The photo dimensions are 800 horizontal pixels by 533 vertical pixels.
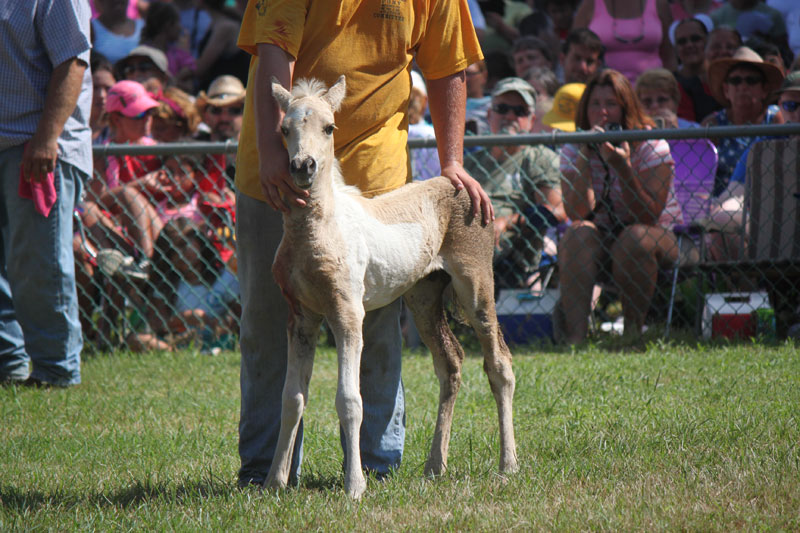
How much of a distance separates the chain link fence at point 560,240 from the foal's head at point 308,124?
10.5 ft

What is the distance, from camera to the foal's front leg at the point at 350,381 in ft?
10.5

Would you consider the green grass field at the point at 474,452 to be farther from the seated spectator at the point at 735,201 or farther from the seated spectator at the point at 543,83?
the seated spectator at the point at 543,83

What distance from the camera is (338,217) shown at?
325 cm

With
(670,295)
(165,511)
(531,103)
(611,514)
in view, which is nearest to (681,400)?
(611,514)

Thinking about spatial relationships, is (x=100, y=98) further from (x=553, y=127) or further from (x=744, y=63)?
(x=744, y=63)

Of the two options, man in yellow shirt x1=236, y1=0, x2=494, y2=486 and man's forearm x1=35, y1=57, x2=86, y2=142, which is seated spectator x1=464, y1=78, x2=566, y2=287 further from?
man in yellow shirt x1=236, y1=0, x2=494, y2=486

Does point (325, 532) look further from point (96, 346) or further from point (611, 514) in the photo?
point (96, 346)

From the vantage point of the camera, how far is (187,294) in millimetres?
7191

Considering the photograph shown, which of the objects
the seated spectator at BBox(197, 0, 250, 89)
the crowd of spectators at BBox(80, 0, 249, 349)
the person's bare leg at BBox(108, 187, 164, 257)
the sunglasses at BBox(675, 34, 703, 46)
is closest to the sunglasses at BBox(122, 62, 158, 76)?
the crowd of spectators at BBox(80, 0, 249, 349)

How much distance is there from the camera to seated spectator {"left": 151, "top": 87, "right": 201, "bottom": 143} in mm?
8188

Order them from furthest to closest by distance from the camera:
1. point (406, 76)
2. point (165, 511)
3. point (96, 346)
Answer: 1. point (96, 346)
2. point (406, 76)
3. point (165, 511)

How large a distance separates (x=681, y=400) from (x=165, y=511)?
274 cm

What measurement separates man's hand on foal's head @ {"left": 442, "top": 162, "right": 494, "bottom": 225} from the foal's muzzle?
0.76 metres

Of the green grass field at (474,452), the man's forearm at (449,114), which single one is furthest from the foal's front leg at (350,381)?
the man's forearm at (449,114)
